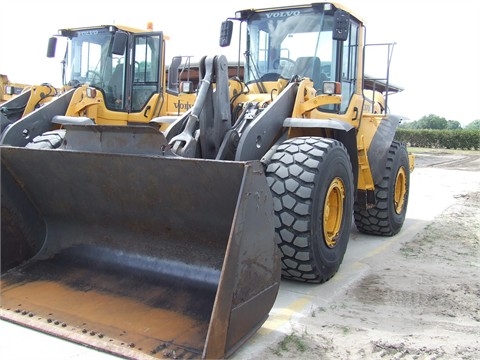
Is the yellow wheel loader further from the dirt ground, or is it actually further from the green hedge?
the green hedge

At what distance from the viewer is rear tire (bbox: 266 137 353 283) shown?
428 cm

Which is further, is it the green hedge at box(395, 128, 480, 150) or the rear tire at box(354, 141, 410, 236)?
the green hedge at box(395, 128, 480, 150)

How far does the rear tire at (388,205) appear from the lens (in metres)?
6.82

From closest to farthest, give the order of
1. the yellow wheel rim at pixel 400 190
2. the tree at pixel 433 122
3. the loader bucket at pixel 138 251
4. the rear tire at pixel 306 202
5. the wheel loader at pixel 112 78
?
1. the loader bucket at pixel 138 251
2. the rear tire at pixel 306 202
3. the yellow wheel rim at pixel 400 190
4. the wheel loader at pixel 112 78
5. the tree at pixel 433 122

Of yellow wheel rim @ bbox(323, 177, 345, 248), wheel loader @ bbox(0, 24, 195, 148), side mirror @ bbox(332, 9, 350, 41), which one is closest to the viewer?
yellow wheel rim @ bbox(323, 177, 345, 248)

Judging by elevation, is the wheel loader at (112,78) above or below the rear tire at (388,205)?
above

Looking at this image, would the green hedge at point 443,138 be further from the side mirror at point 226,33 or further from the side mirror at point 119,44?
the side mirror at point 226,33

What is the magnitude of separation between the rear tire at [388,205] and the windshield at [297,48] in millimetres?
→ 1738

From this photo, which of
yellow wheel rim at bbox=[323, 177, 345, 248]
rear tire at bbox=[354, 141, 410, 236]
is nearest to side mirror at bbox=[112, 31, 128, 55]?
rear tire at bbox=[354, 141, 410, 236]

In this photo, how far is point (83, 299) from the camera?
3.81m

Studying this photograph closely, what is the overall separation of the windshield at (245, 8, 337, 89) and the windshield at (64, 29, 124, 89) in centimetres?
445

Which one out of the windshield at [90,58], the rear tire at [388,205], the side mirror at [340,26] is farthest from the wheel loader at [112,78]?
the side mirror at [340,26]

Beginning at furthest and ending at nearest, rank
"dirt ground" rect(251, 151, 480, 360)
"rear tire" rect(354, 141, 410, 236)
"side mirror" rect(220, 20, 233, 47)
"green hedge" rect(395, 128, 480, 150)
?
"green hedge" rect(395, 128, 480, 150) → "rear tire" rect(354, 141, 410, 236) → "side mirror" rect(220, 20, 233, 47) → "dirt ground" rect(251, 151, 480, 360)

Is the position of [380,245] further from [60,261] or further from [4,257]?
[4,257]
